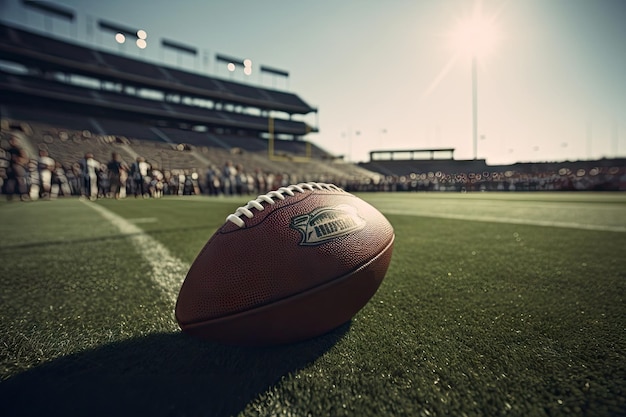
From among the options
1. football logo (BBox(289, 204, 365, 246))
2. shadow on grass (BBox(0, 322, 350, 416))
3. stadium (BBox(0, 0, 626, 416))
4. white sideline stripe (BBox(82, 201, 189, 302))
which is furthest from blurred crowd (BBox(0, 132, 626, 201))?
football logo (BBox(289, 204, 365, 246))

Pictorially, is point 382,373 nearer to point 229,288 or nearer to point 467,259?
point 229,288

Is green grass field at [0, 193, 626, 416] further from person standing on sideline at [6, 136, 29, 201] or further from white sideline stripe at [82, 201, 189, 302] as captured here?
person standing on sideline at [6, 136, 29, 201]

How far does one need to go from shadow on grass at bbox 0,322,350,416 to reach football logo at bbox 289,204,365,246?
1.03 feet

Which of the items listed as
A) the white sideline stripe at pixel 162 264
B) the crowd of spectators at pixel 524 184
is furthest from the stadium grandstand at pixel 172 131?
the white sideline stripe at pixel 162 264

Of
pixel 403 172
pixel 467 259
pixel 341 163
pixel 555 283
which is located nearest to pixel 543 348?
pixel 555 283

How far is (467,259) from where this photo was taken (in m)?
2.16

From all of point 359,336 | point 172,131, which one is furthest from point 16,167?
point 172,131

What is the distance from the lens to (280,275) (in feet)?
3.26

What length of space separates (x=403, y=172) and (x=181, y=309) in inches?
1608

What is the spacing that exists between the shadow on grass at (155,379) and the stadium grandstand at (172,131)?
46.6 feet

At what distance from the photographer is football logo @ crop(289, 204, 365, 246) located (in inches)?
42.0

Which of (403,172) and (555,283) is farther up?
(403,172)

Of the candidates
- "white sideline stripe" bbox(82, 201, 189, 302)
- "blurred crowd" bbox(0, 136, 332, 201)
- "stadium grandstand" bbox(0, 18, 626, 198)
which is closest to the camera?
"white sideline stripe" bbox(82, 201, 189, 302)

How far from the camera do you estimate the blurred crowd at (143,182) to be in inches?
438
